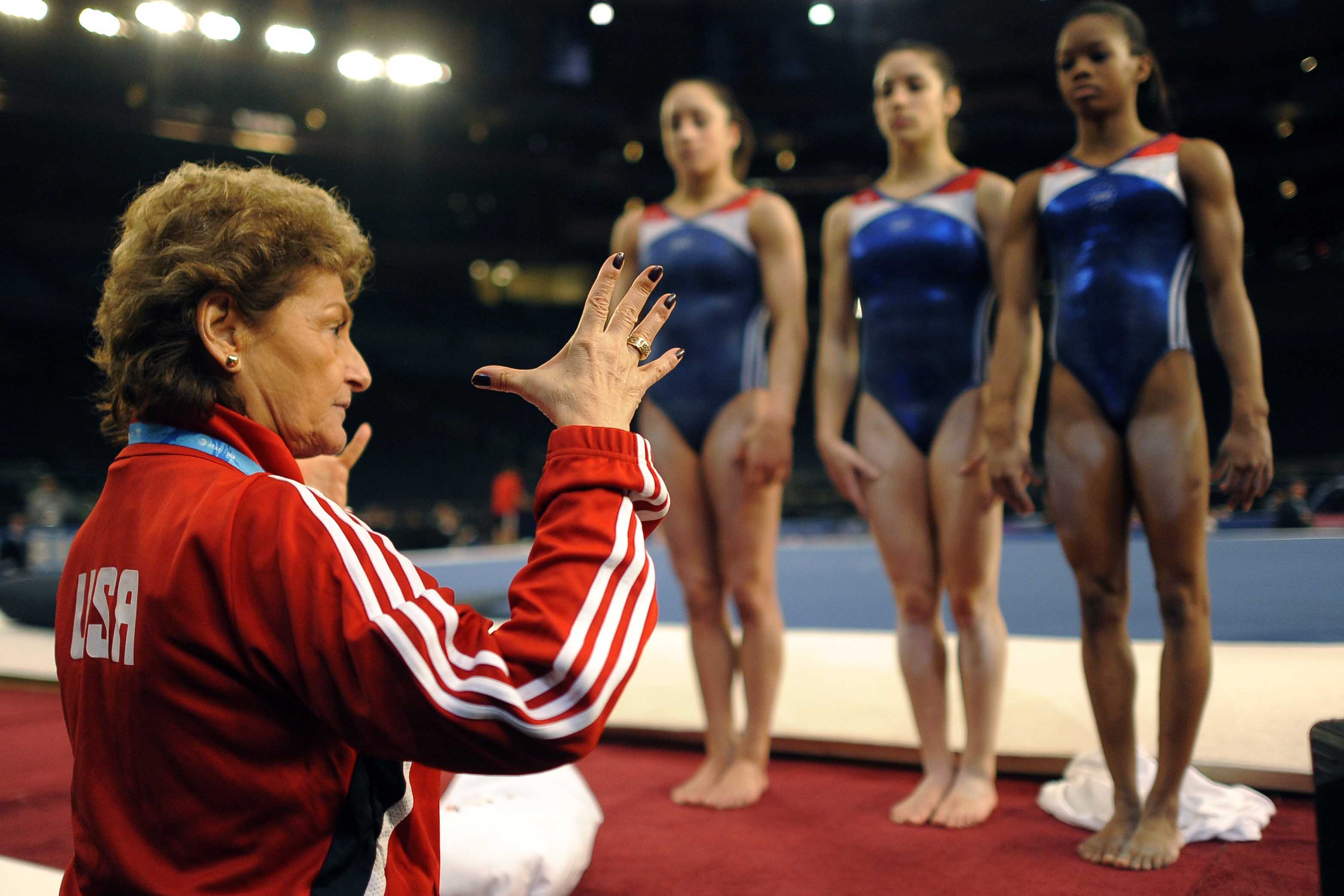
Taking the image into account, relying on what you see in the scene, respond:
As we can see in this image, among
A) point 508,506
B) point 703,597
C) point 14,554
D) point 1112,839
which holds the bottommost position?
point 508,506

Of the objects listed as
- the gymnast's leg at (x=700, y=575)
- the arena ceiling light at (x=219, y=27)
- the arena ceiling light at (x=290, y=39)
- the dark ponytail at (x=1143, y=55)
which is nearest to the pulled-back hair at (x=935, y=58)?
the dark ponytail at (x=1143, y=55)

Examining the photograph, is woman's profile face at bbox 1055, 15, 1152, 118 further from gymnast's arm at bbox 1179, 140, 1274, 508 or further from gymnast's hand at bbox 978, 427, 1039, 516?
gymnast's hand at bbox 978, 427, 1039, 516

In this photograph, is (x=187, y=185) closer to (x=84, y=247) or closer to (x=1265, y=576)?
(x=1265, y=576)

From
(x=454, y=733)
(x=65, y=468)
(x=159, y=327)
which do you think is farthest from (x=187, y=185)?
(x=65, y=468)

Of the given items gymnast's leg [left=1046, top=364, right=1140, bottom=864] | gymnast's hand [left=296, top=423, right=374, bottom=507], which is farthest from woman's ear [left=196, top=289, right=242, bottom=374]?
gymnast's leg [left=1046, top=364, right=1140, bottom=864]

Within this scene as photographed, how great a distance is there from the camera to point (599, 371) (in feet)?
2.87

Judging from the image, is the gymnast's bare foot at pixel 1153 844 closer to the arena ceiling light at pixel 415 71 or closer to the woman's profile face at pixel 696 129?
the woman's profile face at pixel 696 129

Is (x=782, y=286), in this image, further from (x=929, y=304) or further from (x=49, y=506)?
(x=49, y=506)

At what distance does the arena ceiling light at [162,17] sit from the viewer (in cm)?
887

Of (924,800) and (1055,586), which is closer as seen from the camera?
(924,800)

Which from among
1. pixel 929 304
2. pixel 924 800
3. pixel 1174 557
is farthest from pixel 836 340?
pixel 924 800

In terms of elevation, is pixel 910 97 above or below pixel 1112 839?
above

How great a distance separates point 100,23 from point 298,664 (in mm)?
11072

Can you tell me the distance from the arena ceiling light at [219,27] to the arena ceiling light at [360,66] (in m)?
1.24
